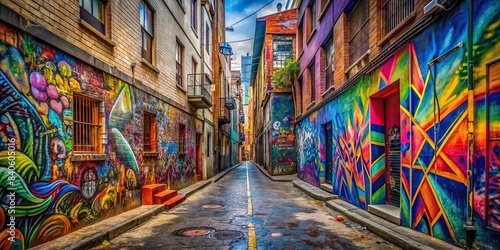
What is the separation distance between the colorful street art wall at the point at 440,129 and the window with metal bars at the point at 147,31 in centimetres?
670

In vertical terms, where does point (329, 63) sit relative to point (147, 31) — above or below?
below

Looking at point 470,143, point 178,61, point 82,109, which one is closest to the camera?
point 470,143

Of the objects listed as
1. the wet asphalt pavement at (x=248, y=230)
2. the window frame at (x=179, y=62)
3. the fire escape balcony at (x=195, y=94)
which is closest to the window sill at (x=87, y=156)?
the wet asphalt pavement at (x=248, y=230)

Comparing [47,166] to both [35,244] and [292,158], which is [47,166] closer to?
[35,244]

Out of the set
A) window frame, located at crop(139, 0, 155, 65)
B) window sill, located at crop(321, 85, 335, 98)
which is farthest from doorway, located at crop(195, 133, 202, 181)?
window sill, located at crop(321, 85, 335, 98)

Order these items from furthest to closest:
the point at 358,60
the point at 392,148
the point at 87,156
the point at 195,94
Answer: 1. the point at 195,94
2. the point at 358,60
3. the point at 392,148
4. the point at 87,156

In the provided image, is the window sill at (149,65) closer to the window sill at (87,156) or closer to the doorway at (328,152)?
the window sill at (87,156)

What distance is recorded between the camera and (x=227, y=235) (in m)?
6.00

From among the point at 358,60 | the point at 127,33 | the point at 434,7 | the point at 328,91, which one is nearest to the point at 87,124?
the point at 127,33

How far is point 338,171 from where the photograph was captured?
34.0 ft

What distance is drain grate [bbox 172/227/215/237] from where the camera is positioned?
6116 millimetres

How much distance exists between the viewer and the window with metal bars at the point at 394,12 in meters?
6.61

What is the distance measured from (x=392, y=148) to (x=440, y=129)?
2.62 m

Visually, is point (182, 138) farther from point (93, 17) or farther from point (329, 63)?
point (93, 17)
